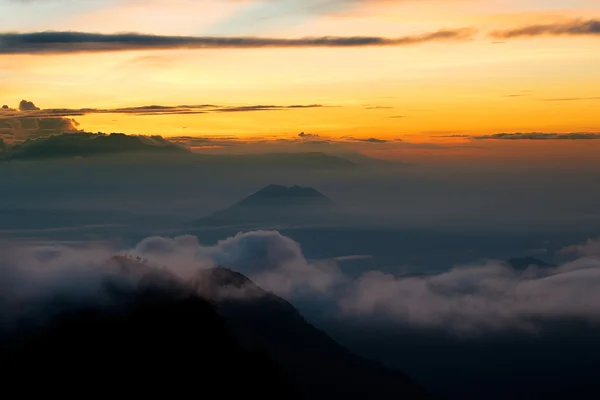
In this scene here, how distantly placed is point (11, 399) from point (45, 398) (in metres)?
8.05

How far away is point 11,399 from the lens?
638 ft

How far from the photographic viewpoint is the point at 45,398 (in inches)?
7854
